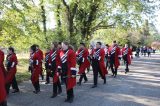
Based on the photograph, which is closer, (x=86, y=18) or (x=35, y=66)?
(x=35, y=66)

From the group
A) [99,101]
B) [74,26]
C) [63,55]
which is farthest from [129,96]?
[74,26]

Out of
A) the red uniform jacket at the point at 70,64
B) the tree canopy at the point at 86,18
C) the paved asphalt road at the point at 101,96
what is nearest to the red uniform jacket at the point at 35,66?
the paved asphalt road at the point at 101,96

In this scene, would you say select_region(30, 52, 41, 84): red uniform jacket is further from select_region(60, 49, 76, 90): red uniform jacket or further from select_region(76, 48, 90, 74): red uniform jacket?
select_region(76, 48, 90, 74): red uniform jacket

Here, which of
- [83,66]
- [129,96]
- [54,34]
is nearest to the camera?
[129,96]

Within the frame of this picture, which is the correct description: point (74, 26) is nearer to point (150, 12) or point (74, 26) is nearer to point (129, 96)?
point (150, 12)

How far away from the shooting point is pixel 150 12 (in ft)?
132

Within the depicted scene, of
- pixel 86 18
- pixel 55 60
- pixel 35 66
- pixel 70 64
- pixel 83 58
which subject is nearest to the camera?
pixel 70 64

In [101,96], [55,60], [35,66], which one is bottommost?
[101,96]

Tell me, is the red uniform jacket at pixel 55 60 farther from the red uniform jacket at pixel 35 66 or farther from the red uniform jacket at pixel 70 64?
the red uniform jacket at pixel 70 64

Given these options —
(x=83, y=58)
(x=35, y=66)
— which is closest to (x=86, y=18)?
(x=83, y=58)

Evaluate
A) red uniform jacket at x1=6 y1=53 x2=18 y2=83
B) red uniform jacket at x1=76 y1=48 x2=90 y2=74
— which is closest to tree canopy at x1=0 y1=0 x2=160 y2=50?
red uniform jacket at x1=76 y1=48 x2=90 y2=74

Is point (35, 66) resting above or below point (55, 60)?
below

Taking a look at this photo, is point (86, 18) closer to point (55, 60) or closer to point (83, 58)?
point (83, 58)

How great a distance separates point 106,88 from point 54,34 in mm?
17591
